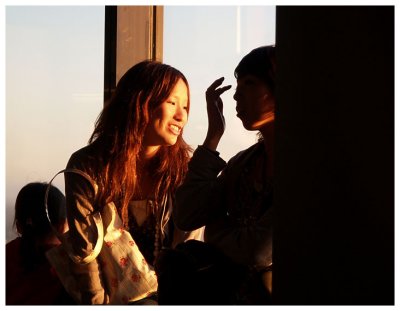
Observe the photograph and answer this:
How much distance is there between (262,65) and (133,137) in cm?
108

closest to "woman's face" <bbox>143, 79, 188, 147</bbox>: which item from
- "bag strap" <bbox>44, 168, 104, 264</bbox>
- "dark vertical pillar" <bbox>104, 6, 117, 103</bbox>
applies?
"bag strap" <bbox>44, 168, 104, 264</bbox>

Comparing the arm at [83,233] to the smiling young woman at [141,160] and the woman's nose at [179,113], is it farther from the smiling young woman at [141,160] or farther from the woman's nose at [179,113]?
the woman's nose at [179,113]

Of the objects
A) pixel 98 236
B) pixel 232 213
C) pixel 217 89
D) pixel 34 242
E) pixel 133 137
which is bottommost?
pixel 34 242

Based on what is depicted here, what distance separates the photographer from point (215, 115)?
204 centimetres

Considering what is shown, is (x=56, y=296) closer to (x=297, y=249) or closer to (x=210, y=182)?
(x=210, y=182)

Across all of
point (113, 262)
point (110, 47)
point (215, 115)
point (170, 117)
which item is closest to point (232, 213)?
point (215, 115)

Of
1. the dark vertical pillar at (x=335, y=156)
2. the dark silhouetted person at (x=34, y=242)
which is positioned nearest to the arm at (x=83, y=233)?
the dark silhouetted person at (x=34, y=242)

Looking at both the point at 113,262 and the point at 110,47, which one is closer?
the point at 113,262

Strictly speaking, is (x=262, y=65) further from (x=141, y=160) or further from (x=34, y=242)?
(x=34, y=242)

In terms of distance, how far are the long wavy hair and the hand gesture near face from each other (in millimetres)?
803

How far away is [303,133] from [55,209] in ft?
6.80

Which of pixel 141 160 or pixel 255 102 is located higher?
pixel 255 102

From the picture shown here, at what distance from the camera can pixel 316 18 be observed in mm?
1399

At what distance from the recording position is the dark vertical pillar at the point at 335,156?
1.28 m
